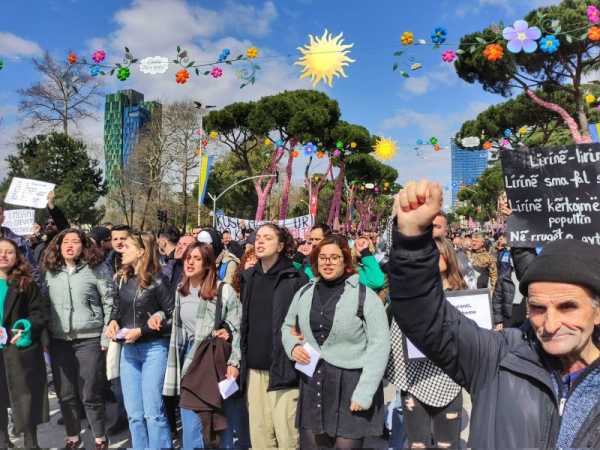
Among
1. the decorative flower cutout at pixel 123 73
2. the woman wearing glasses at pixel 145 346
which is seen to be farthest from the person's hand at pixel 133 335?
the decorative flower cutout at pixel 123 73

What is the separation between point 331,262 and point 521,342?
188 centimetres

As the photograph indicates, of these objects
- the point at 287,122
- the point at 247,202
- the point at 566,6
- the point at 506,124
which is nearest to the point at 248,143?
the point at 287,122

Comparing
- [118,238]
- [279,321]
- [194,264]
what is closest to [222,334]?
[279,321]

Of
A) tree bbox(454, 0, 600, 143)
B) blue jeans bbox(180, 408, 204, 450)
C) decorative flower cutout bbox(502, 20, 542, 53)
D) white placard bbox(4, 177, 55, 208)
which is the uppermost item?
tree bbox(454, 0, 600, 143)

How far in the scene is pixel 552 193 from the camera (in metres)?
3.28

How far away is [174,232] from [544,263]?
Answer: 6.09m

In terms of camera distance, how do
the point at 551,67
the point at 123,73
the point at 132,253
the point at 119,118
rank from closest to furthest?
the point at 132,253
the point at 123,73
the point at 551,67
the point at 119,118

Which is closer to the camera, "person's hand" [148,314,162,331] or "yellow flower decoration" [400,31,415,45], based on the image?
"person's hand" [148,314,162,331]

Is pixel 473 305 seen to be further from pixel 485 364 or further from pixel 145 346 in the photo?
pixel 145 346

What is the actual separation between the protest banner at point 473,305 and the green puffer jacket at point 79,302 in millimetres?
2560

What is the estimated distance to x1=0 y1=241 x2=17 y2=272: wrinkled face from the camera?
152 inches

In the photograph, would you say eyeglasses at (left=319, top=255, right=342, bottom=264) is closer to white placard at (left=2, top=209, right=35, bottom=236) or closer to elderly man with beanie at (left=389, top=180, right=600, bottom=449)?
elderly man with beanie at (left=389, top=180, right=600, bottom=449)

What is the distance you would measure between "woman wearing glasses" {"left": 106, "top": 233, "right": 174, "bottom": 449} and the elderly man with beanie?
281cm

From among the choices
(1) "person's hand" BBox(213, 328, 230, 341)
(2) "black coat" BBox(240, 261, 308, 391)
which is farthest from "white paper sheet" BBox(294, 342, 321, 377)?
(1) "person's hand" BBox(213, 328, 230, 341)
